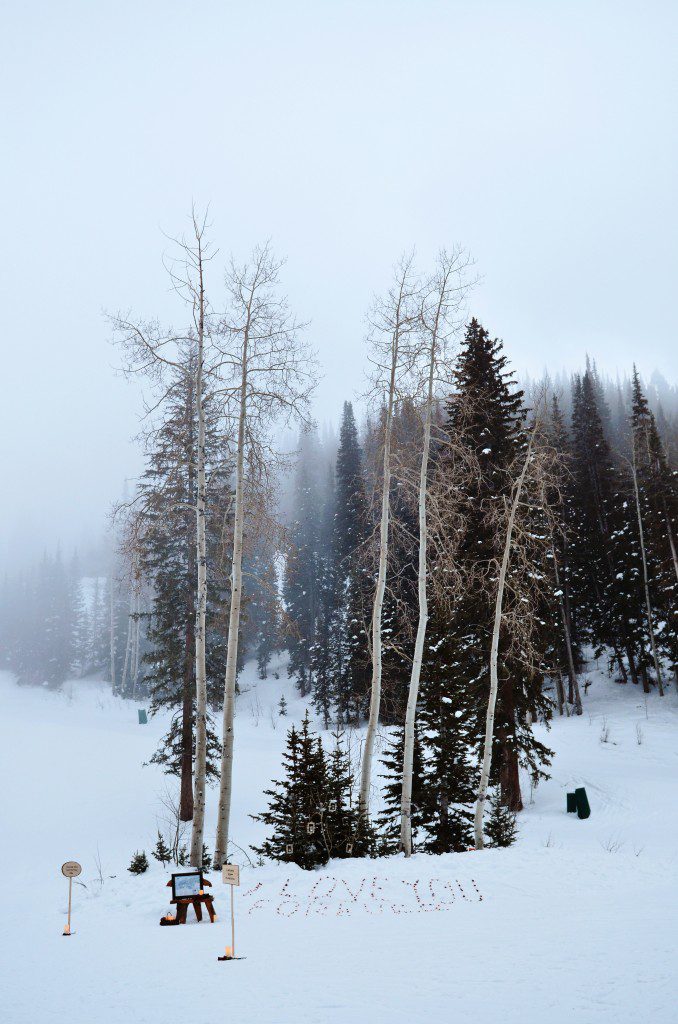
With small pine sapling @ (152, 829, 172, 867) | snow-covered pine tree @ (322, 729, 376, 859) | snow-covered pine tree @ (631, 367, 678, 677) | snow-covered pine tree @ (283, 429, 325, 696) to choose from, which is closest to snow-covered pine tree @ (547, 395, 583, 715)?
snow-covered pine tree @ (631, 367, 678, 677)

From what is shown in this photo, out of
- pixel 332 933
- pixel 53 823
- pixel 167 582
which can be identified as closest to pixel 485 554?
pixel 167 582

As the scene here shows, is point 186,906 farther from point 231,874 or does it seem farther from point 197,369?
point 197,369

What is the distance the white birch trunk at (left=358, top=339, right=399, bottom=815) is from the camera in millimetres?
11867

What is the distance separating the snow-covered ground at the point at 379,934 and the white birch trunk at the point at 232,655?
895 millimetres

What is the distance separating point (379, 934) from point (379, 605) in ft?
20.9

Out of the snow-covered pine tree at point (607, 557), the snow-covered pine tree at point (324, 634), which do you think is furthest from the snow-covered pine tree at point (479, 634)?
the snow-covered pine tree at point (324, 634)

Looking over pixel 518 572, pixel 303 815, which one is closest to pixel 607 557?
pixel 518 572

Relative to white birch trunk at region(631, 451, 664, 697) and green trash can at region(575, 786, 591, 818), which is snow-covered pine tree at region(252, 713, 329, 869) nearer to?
green trash can at region(575, 786, 591, 818)

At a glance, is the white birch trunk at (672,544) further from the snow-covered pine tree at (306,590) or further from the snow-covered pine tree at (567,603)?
the snow-covered pine tree at (306,590)

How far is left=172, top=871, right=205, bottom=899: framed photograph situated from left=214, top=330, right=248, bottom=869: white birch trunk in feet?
7.22

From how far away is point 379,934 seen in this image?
6.97m

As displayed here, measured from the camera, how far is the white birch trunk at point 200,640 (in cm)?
1052

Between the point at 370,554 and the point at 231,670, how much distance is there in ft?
13.8

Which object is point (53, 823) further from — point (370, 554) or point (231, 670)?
point (370, 554)
